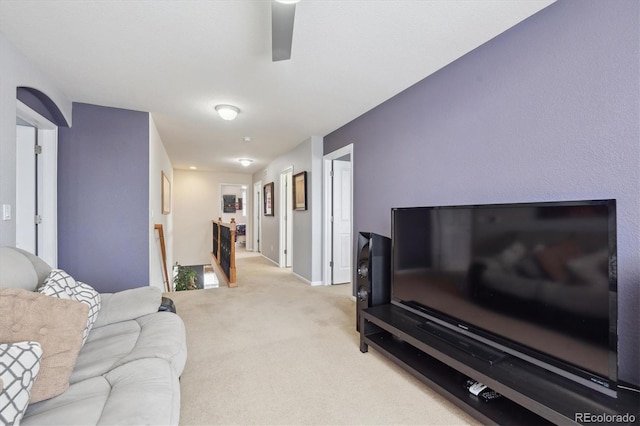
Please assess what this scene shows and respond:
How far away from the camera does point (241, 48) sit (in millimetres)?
2119

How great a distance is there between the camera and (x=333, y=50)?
2.14m

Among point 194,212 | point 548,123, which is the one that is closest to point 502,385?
point 548,123

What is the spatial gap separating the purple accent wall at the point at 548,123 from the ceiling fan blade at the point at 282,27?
56.5 inches

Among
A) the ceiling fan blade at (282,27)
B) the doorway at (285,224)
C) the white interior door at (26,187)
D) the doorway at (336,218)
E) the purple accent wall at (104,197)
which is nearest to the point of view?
the ceiling fan blade at (282,27)

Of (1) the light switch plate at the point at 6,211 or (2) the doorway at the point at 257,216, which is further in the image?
(2) the doorway at the point at 257,216

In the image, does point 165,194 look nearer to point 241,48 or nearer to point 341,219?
point 341,219

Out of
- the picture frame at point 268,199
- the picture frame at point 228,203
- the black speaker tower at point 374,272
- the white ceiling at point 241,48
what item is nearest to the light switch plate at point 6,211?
the white ceiling at point 241,48

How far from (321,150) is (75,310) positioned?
12.6ft

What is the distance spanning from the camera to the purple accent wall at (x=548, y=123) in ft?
4.56

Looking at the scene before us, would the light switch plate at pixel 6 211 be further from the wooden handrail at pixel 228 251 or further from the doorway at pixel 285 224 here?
the doorway at pixel 285 224

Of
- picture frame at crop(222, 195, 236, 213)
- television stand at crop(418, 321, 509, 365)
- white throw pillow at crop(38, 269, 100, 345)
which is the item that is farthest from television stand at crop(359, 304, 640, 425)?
picture frame at crop(222, 195, 236, 213)

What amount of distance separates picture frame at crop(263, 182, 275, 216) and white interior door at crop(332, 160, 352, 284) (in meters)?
2.40

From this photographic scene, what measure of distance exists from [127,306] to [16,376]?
Answer: 1.00 metres

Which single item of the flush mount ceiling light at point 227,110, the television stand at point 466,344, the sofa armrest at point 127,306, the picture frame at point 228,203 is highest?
the flush mount ceiling light at point 227,110
